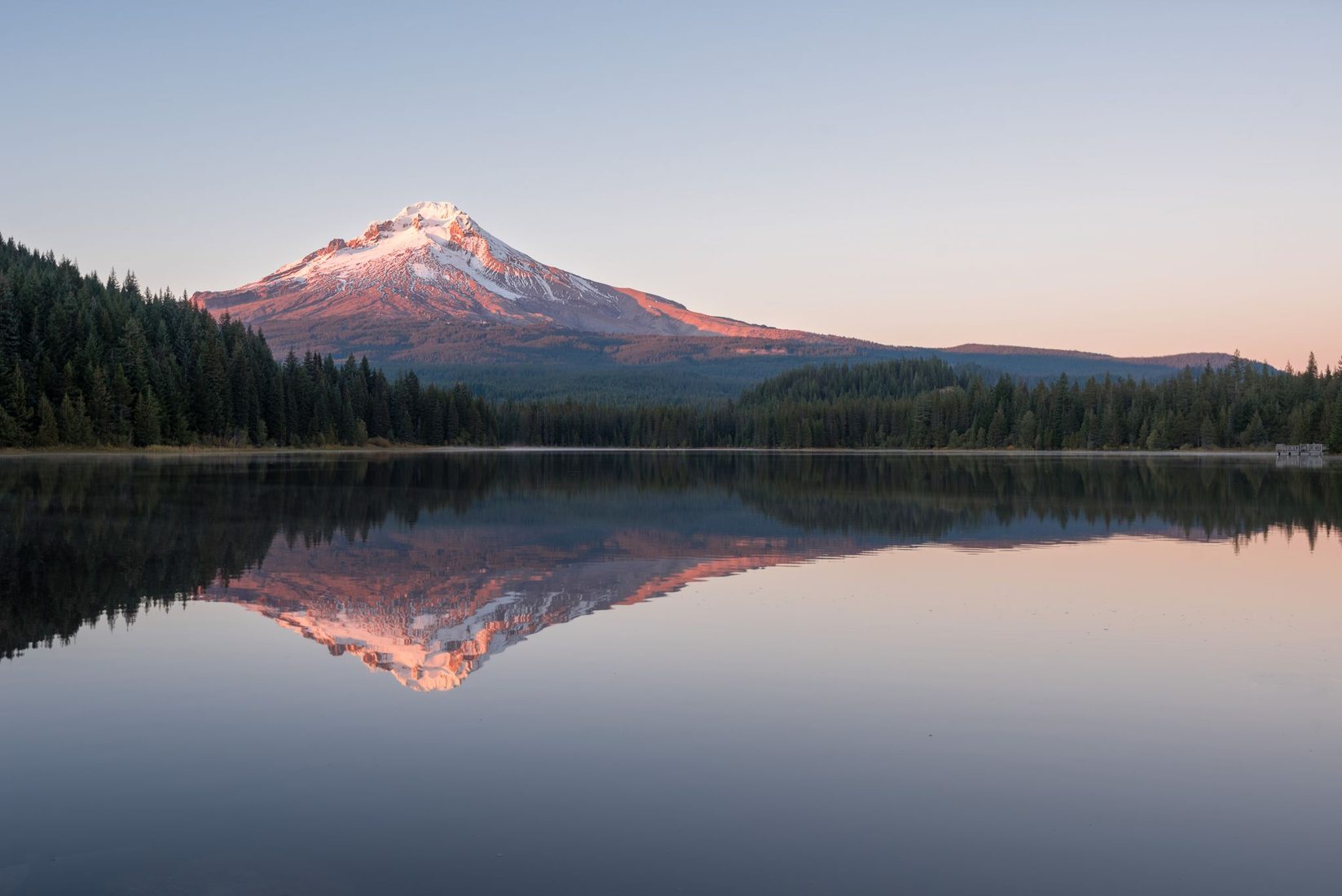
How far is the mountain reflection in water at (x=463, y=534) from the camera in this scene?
61.6ft

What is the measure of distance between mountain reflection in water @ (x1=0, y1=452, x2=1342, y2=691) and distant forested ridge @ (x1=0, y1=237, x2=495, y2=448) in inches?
1462

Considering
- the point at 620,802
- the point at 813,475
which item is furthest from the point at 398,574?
the point at 813,475

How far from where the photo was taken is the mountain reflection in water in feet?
61.6

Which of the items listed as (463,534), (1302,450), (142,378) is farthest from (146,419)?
(1302,450)

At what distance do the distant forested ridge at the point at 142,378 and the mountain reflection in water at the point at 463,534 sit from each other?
37144 millimetres

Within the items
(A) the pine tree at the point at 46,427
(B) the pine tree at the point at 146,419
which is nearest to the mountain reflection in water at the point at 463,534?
(A) the pine tree at the point at 46,427

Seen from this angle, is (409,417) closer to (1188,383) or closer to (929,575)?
(1188,383)

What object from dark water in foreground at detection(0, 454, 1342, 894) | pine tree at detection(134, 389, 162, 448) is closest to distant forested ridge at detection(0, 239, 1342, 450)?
pine tree at detection(134, 389, 162, 448)

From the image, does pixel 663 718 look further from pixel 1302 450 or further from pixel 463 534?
pixel 1302 450

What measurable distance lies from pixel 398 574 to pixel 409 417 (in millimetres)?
144999

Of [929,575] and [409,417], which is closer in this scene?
[929,575]

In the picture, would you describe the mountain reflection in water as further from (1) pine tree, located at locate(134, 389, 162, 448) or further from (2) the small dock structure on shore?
(2) the small dock structure on shore

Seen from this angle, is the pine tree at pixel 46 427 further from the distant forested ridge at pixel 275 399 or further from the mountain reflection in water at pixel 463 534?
the mountain reflection in water at pixel 463 534

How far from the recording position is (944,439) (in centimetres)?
19050
